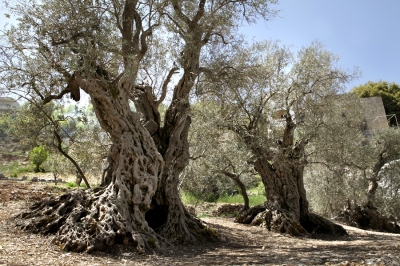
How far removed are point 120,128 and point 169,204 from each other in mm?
2283

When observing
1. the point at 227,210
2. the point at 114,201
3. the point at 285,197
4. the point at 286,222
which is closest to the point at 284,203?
the point at 285,197

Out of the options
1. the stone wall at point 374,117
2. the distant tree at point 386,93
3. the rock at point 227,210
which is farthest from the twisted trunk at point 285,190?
the distant tree at point 386,93

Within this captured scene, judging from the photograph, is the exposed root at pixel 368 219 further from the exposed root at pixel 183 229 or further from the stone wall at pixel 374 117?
the stone wall at pixel 374 117

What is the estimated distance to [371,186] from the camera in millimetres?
17344

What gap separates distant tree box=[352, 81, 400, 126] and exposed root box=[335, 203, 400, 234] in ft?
78.0

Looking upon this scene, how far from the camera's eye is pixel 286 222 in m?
12.3

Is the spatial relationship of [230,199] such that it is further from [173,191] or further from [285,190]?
[173,191]

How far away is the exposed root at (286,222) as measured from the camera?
40.0 feet

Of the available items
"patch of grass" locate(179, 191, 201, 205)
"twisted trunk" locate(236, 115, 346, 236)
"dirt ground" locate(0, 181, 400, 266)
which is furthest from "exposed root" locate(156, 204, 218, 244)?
"patch of grass" locate(179, 191, 201, 205)

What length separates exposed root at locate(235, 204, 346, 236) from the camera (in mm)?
12195

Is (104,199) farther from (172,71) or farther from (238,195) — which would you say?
(238,195)

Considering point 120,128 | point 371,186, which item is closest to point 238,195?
point 371,186

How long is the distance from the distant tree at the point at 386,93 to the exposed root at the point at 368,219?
78.0 feet

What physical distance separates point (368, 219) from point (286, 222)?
722 cm
